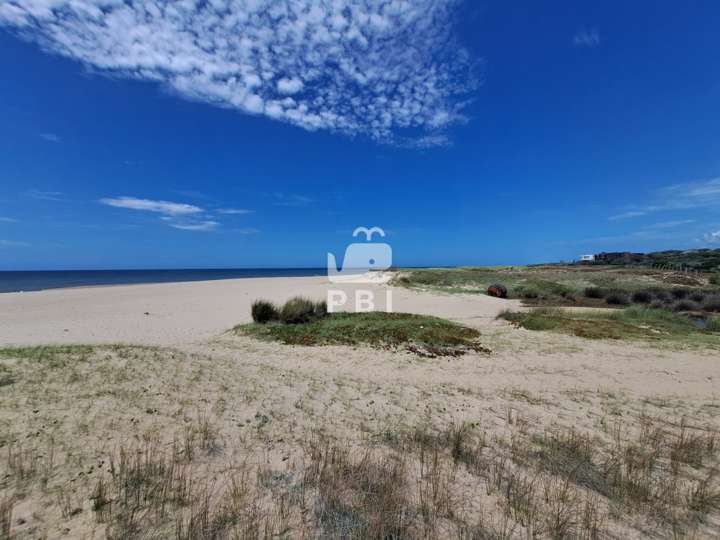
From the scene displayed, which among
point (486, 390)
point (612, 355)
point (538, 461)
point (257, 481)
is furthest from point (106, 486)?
point (612, 355)

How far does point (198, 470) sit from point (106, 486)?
75cm

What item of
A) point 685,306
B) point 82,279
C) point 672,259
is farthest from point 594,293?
point 82,279

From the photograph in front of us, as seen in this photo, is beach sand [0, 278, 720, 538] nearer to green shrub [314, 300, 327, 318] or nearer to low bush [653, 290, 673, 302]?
green shrub [314, 300, 327, 318]

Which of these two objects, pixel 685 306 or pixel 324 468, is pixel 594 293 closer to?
pixel 685 306

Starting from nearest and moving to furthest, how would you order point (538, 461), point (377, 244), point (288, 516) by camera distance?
1. point (288, 516)
2. point (538, 461)
3. point (377, 244)

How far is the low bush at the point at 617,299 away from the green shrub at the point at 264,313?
65.3 ft

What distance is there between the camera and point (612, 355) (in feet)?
28.5

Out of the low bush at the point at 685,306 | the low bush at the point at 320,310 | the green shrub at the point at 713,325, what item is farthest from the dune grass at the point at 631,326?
the low bush at the point at 320,310

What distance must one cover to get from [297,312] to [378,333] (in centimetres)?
358

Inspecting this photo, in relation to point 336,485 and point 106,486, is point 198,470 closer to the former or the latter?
point 106,486

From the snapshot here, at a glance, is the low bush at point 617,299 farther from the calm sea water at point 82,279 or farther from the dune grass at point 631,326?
the calm sea water at point 82,279

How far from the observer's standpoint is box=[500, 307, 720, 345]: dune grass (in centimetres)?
1059

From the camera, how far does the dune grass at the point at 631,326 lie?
1059 centimetres

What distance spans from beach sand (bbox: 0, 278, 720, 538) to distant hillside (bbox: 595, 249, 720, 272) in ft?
173
